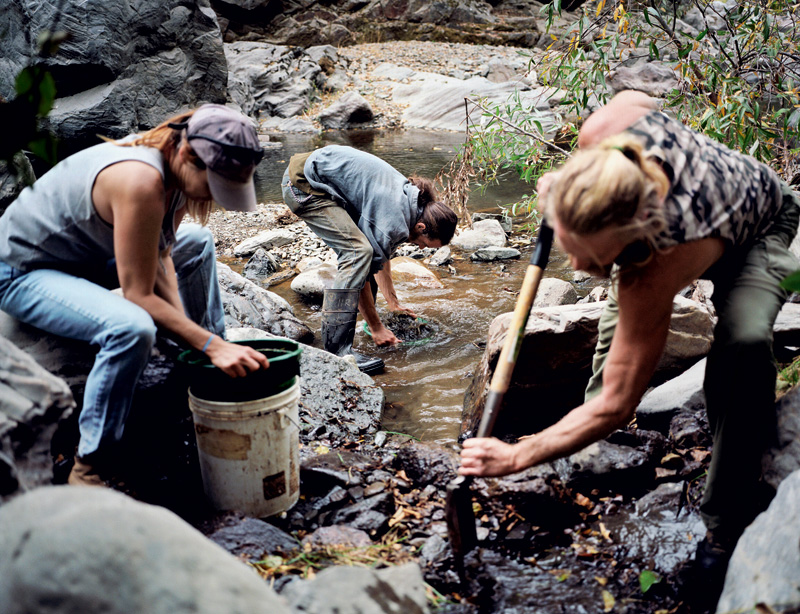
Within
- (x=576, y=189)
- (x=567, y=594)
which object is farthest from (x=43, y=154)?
(x=567, y=594)

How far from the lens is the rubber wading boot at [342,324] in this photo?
16.0 ft

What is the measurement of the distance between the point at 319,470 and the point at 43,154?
2238 millimetres

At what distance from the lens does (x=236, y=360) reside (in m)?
2.33

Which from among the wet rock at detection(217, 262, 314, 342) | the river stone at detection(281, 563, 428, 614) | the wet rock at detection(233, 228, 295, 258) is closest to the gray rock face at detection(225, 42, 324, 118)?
the wet rock at detection(233, 228, 295, 258)

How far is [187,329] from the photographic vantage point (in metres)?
2.47

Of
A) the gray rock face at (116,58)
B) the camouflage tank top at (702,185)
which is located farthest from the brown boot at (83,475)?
the gray rock face at (116,58)

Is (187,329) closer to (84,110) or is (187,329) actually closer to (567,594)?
(567,594)

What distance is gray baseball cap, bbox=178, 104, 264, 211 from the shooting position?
237 cm

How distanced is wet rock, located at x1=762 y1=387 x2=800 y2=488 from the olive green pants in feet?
0.37

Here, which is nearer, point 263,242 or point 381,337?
point 381,337

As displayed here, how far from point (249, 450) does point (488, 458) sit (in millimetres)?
941

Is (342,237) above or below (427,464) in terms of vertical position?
above

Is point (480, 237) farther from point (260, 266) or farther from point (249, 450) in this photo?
point (249, 450)

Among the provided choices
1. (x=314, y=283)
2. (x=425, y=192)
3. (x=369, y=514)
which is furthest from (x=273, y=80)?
(x=369, y=514)
